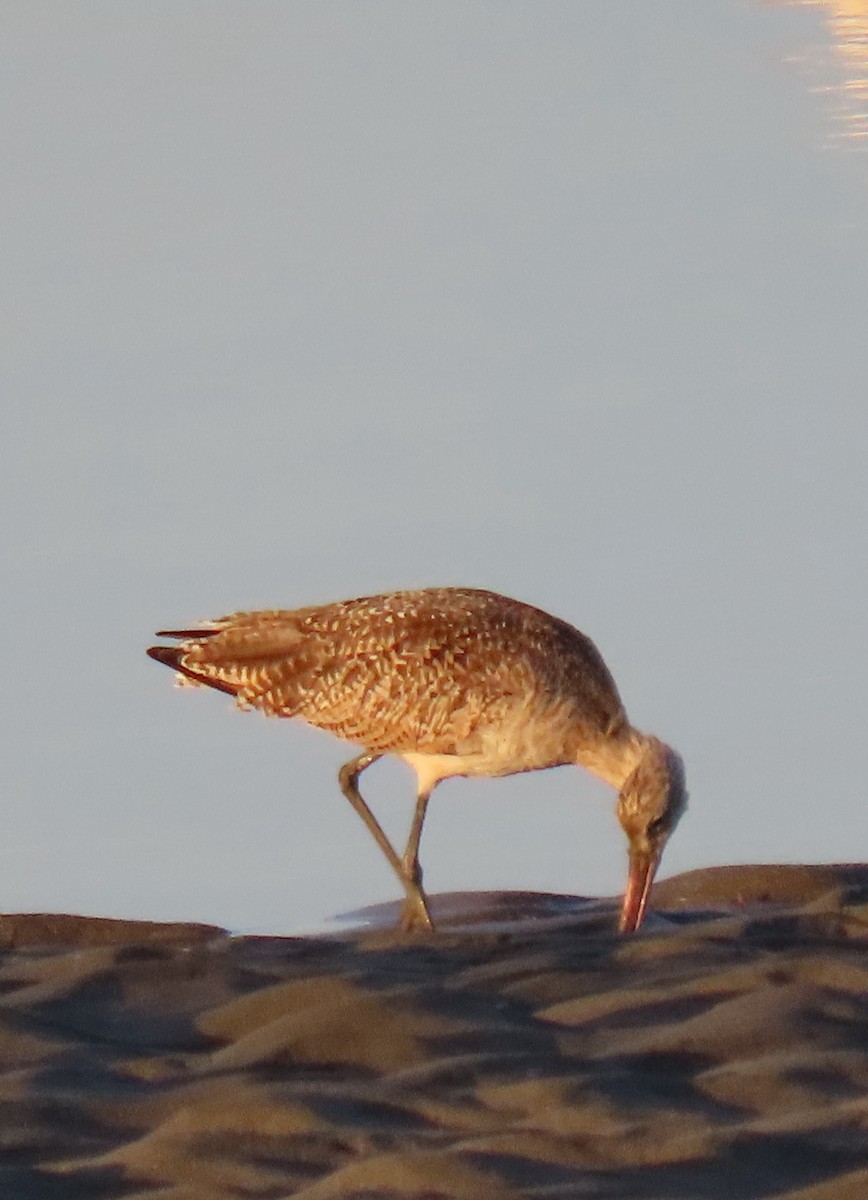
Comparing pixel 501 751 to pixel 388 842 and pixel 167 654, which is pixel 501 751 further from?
pixel 167 654

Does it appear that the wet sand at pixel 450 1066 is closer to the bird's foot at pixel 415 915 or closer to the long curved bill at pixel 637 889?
the long curved bill at pixel 637 889

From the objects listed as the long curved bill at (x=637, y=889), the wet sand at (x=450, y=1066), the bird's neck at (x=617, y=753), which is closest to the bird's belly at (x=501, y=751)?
the bird's neck at (x=617, y=753)

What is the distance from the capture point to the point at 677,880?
31.2ft

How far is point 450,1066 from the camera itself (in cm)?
575

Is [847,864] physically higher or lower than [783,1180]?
higher

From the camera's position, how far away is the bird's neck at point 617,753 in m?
10.4

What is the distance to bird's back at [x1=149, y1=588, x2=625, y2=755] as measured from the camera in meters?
10.1

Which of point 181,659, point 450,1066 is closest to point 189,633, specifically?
point 181,659

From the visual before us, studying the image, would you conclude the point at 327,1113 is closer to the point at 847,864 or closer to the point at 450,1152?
the point at 450,1152

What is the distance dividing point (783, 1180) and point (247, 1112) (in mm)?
1102

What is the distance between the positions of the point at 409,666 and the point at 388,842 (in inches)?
26.7

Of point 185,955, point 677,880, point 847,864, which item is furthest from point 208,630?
point 185,955

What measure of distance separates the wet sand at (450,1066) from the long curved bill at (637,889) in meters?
0.58

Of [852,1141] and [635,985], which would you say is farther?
[635,985]
